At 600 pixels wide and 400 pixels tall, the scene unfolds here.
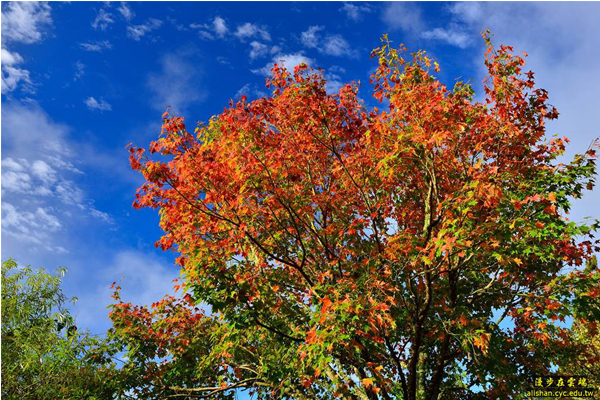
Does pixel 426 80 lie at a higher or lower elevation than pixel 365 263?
higher

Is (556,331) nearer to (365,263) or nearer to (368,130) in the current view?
(365,263)

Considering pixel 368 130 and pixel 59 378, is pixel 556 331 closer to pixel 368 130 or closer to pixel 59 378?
pixel 368 130

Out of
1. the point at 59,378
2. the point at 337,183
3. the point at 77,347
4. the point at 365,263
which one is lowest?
the point at 59,378

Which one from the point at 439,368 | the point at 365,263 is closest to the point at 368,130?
the point at 365,263

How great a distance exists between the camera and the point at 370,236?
1047 centimetres

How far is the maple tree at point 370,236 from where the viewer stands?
28.4 ft

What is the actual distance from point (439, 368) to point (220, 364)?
5544 mm

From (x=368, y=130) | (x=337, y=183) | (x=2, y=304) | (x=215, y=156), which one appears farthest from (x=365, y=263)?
(x=2, y=304)

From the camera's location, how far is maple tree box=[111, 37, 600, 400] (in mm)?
8648

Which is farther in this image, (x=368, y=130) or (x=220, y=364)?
(x=220, y=364)

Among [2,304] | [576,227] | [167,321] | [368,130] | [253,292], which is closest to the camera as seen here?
[576,227]

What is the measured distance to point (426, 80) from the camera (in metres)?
10.6

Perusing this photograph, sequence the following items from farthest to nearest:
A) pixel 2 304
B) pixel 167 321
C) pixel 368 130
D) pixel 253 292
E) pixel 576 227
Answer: pixel 167 321, pixel 2 304, pixel 368 130, pixel 253 292, pixel 576 227

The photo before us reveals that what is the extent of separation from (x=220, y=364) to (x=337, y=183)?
572 centimetres
